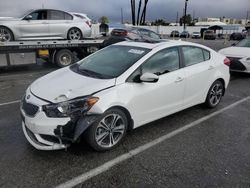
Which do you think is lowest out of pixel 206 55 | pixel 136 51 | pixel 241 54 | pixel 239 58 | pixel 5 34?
pixel 239 58

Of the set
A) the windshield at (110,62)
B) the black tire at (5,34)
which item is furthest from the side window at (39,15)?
the windshield at (110,62)

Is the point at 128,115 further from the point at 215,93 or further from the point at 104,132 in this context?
the point at 215,93

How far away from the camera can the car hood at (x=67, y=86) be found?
314 cm

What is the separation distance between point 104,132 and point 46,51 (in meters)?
7.32

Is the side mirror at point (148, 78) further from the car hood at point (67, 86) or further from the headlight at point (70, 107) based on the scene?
the headlight at point (70, 107)

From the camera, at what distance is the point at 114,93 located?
130 inches

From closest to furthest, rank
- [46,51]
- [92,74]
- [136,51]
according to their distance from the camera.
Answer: [92,74] → [136,51] → [46,51]

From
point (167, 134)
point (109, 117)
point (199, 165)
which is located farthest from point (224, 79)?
point (109, 117)

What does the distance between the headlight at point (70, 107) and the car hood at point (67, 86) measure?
8 centimetres

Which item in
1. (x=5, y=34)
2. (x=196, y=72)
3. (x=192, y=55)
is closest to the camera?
(x=196, y=72)

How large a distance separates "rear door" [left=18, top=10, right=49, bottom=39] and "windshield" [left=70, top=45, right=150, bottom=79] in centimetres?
557

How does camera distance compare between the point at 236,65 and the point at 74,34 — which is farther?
the point at 74,34

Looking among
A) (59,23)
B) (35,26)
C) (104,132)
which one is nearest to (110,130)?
(104,132)

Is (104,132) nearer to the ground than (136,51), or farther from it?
nearer to the ground
